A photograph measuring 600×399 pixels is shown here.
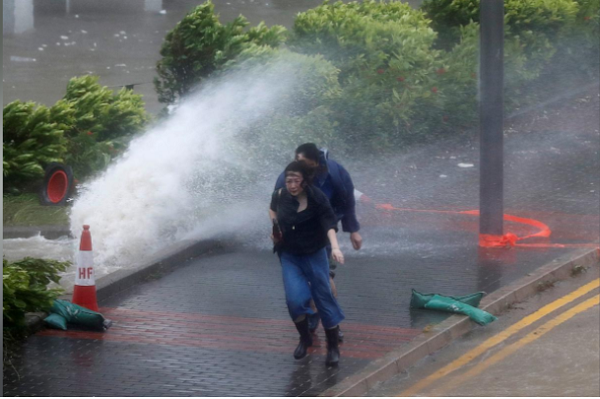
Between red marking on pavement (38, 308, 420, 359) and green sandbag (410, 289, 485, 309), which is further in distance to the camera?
green sandbag (410, 289, 485, 309)

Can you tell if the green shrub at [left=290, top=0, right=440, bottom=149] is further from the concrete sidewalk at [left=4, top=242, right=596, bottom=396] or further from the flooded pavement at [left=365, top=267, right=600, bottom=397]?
the flooded pavement at [left=365, top=267, right=600, bottom=397]

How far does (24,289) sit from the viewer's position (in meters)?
7.23

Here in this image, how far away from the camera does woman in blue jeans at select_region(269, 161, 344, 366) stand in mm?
7051

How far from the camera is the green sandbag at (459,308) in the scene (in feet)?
26.5

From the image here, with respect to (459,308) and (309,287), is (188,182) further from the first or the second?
(309,287)

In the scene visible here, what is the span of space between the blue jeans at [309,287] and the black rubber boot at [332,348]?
0.05 m

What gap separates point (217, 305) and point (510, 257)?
3018mm

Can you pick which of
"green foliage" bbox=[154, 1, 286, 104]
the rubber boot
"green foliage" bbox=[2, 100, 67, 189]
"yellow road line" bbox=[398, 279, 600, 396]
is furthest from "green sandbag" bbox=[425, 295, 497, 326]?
"green foliage" bbox=[154, 1, 286, 104]

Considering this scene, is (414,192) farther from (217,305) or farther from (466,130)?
(217,305)

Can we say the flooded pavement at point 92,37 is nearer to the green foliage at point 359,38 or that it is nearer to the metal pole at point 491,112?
the green foliage at point 359,38

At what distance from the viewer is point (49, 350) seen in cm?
740

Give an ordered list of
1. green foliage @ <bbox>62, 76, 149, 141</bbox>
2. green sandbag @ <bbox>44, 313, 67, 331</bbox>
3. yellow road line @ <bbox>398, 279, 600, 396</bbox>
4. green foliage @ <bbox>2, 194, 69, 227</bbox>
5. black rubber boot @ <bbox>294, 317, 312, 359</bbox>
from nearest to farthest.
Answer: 1. yellow road line @ <bbox>398, 279, 600, 396</bbox>
2. black rubber boot @ <bbox>294, 317, 312, 359</bbox>
3. green sandbag @ <bbox>44, 313, 67, 331</bbox>
4. green foliage @ <bbox>2, 194, 69, 227</bbox>
5. green foliage @ <bbox>62, 76, 149, 141</bbox>

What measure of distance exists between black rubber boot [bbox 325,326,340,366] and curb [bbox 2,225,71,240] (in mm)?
4772

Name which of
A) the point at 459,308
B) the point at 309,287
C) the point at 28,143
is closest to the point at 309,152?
the point at 309,287
